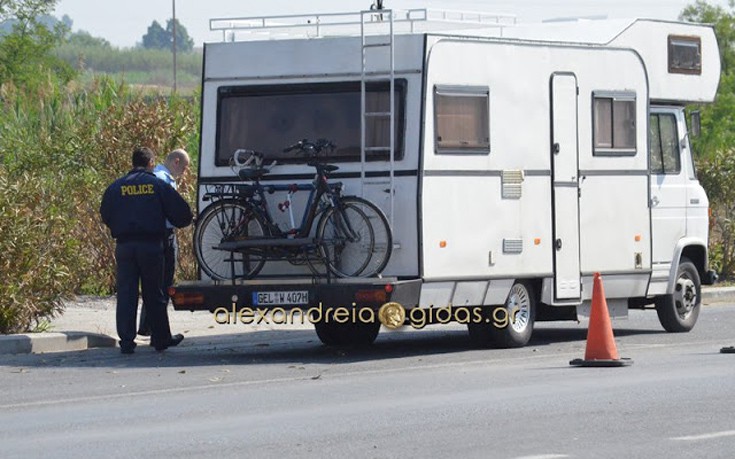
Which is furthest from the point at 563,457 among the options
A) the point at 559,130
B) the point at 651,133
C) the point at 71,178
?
the point at 71,178

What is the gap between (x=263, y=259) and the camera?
1612 centimetres

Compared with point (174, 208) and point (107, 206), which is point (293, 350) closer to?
point (174, 208)

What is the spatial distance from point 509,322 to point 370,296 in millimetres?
1816

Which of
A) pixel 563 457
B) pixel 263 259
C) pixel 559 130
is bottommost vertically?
pixel 563 457

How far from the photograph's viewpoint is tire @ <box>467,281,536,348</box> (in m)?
16.6

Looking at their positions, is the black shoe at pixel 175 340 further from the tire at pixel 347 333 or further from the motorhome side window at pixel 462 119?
the motorhome side window at pixel 462 119

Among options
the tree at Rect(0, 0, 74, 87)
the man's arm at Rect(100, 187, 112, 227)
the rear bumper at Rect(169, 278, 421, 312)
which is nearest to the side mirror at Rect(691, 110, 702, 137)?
the rear bumper at Rect(169, 278, 421, 312)

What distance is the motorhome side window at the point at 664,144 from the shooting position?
1848 centimetres

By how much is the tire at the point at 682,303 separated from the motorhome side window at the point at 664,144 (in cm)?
105

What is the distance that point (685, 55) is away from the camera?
18797 millimetres

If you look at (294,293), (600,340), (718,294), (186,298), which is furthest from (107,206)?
(718,294)

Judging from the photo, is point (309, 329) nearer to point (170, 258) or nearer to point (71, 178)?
point (170, 258)

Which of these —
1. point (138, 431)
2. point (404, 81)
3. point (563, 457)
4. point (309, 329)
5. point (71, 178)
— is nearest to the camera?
point (563, 457)

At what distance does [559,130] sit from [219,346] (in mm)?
3930
